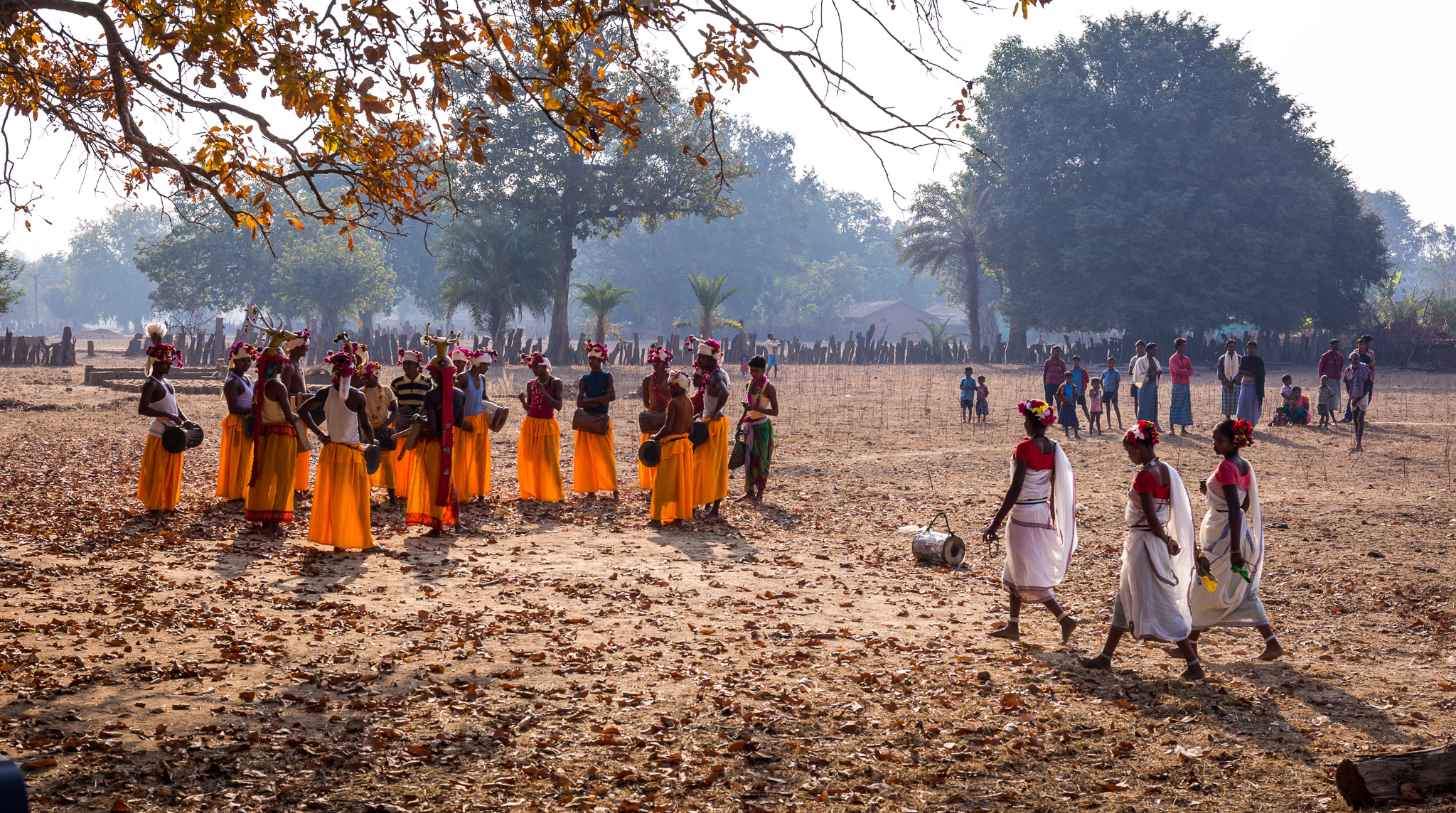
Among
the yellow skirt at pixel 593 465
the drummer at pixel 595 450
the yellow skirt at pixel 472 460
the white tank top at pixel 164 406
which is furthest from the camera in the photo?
the yellow skirt at pixel 593 465

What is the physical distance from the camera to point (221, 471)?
10891mm

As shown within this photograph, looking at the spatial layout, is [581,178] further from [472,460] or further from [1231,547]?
[1231,547]

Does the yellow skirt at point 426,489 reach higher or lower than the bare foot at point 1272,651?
higher

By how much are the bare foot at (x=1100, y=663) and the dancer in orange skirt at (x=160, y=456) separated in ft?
26.4

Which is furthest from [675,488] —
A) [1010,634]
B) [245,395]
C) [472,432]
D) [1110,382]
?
[1110,382]

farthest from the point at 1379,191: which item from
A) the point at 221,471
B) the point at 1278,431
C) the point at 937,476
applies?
the point at 221,471

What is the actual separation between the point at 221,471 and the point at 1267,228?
4179 cm

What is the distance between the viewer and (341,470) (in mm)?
8867

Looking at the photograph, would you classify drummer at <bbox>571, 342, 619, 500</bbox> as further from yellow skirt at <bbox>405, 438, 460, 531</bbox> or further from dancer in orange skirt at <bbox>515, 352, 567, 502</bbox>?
yellow skirt at <bbox>405, 438, 460, 531</bbox>

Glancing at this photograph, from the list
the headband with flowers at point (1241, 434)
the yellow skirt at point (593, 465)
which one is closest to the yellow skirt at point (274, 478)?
the yellow skirt at point (593, 465)

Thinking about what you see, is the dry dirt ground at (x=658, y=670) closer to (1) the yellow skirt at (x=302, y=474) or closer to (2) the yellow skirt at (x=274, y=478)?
(2) the yellow skirt at (x=274, y=478)

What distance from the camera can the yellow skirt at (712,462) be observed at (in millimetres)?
11055

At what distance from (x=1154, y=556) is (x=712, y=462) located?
226 inches

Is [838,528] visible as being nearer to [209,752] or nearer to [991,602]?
[991,602]
